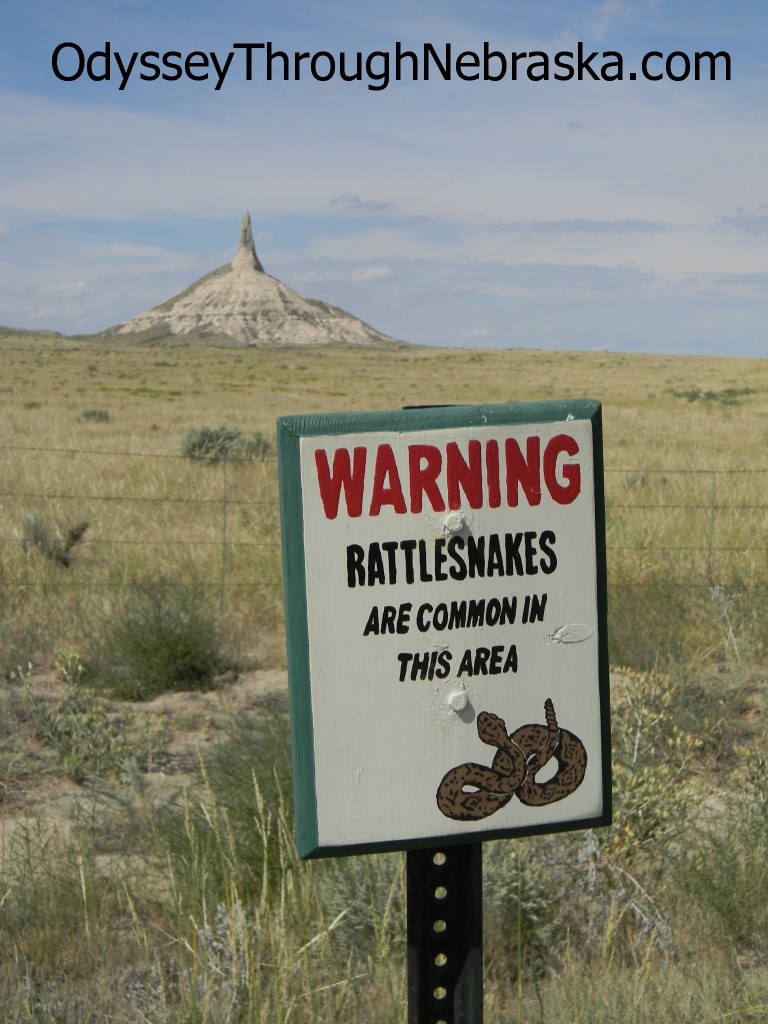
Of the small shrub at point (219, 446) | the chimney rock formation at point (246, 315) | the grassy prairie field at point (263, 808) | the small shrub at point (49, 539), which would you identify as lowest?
the grassy prairie field at point (263, 808)

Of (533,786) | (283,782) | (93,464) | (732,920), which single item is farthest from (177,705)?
(93,464)

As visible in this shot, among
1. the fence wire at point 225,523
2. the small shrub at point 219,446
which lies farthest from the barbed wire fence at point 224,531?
the small shrub at point 219,446

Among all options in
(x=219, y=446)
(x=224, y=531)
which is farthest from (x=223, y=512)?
(x=219, y=446)

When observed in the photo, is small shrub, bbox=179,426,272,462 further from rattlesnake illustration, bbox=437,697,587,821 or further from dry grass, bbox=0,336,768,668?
rattlesnake illustration, bbox=437,697,587,821

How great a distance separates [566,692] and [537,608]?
6.1 inches

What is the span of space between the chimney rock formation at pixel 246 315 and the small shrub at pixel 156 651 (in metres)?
156

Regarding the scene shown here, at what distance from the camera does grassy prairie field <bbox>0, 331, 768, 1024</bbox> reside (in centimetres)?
256

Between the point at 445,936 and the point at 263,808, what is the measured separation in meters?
1.70

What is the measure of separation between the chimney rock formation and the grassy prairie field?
153 metres

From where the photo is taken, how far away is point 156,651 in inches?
237

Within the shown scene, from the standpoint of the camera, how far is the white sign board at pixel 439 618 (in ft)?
5.62

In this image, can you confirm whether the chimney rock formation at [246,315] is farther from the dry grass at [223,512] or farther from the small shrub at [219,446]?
the small shrub at [219,446]

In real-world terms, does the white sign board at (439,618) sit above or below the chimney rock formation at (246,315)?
below

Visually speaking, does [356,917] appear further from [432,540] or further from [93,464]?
[93,464]
